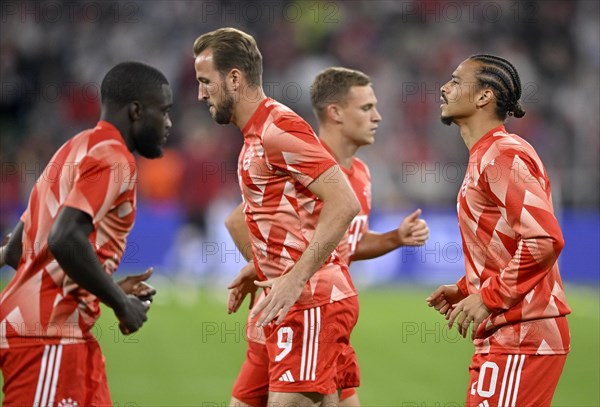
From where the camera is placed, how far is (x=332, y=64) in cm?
2025

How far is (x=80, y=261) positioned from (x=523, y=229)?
85.2 inches

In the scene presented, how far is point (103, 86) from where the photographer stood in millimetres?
5164

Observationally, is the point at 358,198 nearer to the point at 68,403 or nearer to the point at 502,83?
the point at 502,83

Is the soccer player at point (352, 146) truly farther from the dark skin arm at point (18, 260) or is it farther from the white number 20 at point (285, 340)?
the white number 20 at point (285, 340)

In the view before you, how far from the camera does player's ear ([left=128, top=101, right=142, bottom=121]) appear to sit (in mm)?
5113

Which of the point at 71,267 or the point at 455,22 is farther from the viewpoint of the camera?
the point at 455,22

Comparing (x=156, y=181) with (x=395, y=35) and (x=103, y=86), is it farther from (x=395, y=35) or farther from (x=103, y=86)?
(x=103, y=86)

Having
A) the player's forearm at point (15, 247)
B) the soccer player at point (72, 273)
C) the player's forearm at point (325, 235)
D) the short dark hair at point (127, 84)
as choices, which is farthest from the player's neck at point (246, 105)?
the player's forearm at point (15, 247)

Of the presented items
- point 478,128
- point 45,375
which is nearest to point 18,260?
point 45,375

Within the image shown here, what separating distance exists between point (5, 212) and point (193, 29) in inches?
257

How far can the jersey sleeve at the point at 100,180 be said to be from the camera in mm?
4621

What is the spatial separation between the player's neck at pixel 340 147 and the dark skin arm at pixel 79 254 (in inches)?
101

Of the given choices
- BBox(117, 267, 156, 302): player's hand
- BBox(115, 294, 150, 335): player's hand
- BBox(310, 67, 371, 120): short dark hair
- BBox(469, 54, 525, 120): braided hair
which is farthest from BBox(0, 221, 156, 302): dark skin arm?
BBox(310, 67, 371, 120): short dark hair

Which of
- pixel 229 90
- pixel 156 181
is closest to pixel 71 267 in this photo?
pixel 229 90
